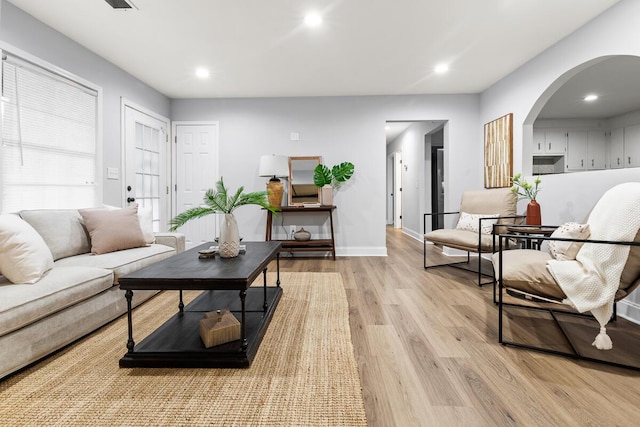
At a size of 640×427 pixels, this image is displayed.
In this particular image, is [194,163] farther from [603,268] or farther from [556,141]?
[556,141]

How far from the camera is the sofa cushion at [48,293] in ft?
4.66

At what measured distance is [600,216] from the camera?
1720mm

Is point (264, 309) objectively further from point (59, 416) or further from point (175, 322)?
point (59, 416)

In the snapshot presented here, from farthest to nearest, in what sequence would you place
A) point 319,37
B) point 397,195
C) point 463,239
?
point 397,195
point 463,239
point 319,37

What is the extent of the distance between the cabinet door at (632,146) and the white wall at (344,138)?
3871 mm

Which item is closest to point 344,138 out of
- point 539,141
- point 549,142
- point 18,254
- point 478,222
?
point 478,222

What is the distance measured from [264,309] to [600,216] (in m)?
2.13

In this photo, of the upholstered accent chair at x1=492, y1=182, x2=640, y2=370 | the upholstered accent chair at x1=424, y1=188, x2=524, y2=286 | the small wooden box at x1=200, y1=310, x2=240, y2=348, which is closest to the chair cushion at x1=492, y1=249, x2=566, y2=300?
the upholstered accent chair at x1=492, y1=182, x2=640, y2=370

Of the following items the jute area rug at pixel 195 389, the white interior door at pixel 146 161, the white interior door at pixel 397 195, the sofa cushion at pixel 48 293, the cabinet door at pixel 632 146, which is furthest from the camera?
the white interior door at pixel 397 195

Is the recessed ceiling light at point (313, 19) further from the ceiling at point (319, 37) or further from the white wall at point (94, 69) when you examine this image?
the white wall at point (94, 69)

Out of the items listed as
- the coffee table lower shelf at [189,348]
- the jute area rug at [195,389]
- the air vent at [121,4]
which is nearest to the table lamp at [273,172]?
the air vent at [121,4]

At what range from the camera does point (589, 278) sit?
1.54 metres

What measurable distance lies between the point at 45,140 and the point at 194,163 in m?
2.05

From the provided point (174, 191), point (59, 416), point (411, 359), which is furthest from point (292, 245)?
point (59, 416)
